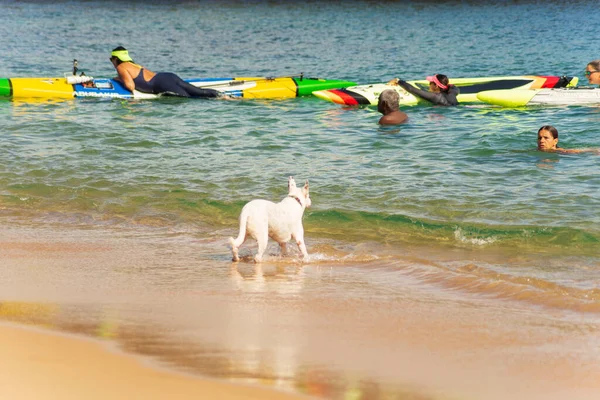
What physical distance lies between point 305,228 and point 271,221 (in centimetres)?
208

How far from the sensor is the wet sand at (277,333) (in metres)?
4.71

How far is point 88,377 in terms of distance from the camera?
4727mm

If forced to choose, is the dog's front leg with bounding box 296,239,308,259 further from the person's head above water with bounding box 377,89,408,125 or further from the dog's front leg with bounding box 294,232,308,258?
the person's head above water with bounding box 377,89,408,125

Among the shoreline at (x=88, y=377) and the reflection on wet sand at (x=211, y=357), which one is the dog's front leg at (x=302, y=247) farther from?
the shoreline at (x=88, y=377)

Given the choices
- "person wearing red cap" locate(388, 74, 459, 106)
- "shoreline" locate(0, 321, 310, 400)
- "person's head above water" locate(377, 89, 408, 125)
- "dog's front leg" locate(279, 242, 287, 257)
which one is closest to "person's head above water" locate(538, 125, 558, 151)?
"person's head above water" locate(377, 89, 408, 125)

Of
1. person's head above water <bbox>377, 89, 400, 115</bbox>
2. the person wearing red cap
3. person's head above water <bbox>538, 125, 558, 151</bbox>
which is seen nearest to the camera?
person's head above water <bbox>538, 125, 558, 151</bbox>

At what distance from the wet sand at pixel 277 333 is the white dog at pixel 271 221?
25 cm

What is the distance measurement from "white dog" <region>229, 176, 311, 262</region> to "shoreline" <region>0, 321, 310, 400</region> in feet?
6.44

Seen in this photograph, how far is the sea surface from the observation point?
5448mm

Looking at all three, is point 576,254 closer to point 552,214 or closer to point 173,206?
point 552,214

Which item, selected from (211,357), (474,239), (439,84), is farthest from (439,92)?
(211,357)

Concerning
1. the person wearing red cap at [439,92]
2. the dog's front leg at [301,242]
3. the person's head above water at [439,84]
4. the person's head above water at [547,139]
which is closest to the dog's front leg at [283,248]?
the dog's front leg at [301,242]

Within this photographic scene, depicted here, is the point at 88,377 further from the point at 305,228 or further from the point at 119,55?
the point at 119,55

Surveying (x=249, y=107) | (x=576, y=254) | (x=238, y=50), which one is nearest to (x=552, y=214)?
(x=576, y=254)
